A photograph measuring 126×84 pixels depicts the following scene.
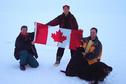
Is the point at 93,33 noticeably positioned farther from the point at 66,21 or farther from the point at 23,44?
the point at 23,44

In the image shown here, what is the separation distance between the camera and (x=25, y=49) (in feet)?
24.2

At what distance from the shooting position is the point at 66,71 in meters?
7.02

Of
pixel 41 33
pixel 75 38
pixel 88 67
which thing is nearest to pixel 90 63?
pixel 88 67

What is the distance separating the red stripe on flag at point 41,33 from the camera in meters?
7.54

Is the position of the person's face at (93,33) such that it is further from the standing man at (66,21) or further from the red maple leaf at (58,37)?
the red maple leaf at (58,37)

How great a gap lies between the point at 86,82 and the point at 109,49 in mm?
3606

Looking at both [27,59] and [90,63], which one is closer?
[90,63]

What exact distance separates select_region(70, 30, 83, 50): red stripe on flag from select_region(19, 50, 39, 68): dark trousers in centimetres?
97

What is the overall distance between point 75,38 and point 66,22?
0.44 m

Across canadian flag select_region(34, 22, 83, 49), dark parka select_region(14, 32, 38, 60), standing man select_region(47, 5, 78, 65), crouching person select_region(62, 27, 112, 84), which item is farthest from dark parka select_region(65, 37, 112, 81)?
dark parka select_region(14, 32, 38, 60)

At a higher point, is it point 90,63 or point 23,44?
point 23,44

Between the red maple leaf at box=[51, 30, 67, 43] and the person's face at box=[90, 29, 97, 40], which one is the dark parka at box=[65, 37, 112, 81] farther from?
the red maple leaf at box=[51, 30, 67, 43]
